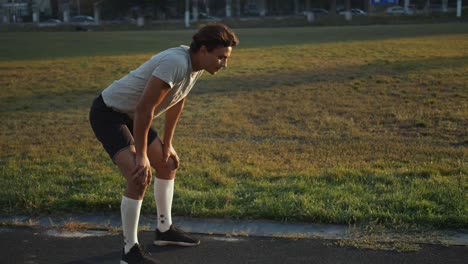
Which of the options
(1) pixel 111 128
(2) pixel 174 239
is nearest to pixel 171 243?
(2) pixel 174 239

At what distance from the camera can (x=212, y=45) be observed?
3.93 metres

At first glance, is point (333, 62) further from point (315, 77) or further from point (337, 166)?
point (337, 166)

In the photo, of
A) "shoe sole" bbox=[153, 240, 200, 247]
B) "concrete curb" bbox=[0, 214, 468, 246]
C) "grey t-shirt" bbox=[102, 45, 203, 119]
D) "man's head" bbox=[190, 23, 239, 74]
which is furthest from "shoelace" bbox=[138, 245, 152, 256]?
"man's head" bbox=[190, 23, 239, 74]

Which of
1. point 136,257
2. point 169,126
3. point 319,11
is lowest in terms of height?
point 136,257

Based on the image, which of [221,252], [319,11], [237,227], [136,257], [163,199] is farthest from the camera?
[319,11]

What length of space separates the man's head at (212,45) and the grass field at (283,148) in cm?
170

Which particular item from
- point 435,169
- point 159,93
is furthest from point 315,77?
point 159,93

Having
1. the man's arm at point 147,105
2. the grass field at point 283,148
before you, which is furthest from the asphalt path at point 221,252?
the man's arm at point 147,105

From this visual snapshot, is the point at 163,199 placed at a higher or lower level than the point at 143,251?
higher

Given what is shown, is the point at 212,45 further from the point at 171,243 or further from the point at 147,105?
the point at 171,243

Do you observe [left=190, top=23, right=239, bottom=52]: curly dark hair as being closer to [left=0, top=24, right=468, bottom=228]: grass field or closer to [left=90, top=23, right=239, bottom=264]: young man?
[left=90, top=23, right=239, bottom=264]: young man

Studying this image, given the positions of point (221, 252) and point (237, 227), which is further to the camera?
point (237, 227)

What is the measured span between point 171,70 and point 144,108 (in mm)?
294

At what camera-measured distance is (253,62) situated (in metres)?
22.1
